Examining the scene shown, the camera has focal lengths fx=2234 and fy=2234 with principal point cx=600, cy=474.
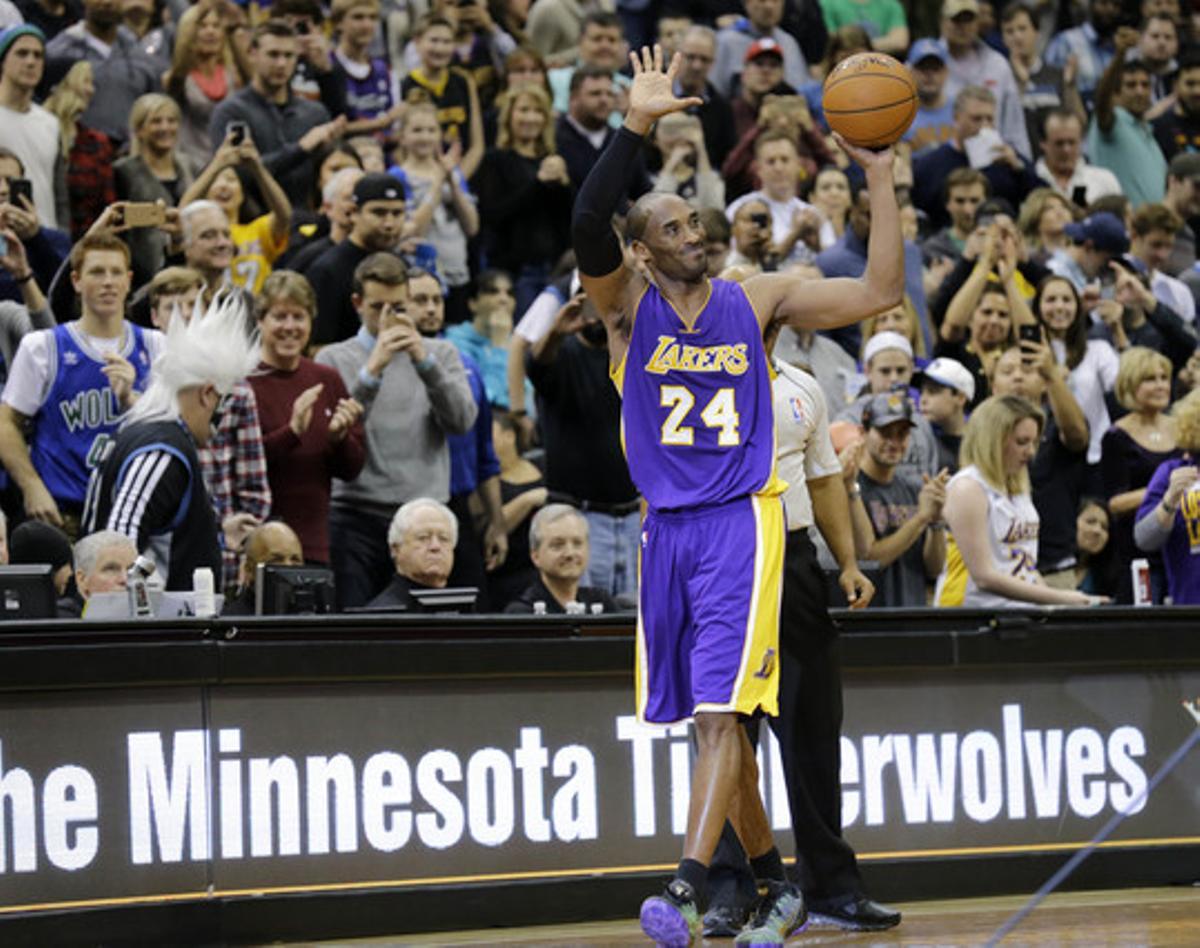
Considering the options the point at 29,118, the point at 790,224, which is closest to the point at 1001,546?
the point at 790,224

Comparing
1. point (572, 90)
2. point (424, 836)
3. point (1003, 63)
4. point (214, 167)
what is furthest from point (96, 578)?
point (1003, 63)

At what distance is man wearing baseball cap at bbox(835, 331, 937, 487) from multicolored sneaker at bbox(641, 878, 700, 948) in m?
5.43

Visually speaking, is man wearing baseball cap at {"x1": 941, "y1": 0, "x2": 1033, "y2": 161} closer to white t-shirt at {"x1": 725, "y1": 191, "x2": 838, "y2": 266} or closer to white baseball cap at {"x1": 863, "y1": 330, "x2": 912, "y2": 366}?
white t-shirt at {"x1": 725, "y1": 191, "x2": 838, "y2": 266}

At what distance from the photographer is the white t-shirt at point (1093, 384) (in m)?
14.7

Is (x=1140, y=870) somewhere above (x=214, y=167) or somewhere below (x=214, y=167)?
below

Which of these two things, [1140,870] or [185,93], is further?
[185,93]

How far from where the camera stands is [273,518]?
11195 mm

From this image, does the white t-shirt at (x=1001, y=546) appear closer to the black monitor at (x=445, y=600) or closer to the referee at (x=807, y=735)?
the referee at (x=807, y=735)

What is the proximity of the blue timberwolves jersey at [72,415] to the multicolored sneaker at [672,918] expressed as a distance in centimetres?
468

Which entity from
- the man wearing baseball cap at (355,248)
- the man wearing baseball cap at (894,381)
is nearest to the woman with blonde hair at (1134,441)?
the man wearing baseball cap at (894,381)

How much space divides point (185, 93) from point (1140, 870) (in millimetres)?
7982

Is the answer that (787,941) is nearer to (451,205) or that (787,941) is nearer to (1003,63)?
(451,205)

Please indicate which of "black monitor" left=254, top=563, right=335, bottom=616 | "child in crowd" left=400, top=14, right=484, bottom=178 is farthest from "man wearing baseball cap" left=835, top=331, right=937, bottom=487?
"black monitor" left=254, top=563, right=335, bottom=616

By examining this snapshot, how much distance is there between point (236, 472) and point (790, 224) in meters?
5.20
